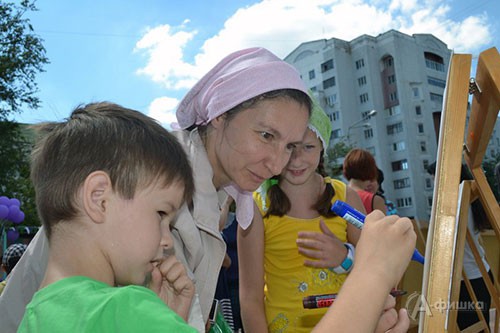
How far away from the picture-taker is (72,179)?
0.96m

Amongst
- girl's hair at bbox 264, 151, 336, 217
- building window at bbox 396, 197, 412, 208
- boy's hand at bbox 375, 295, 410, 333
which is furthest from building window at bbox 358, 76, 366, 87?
boy's hand at bbox 375, 295, 410, 333

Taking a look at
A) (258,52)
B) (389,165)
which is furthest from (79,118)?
(389,165)

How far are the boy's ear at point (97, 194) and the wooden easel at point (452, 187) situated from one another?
0.70m

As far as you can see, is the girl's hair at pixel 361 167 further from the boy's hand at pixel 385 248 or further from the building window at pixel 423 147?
the building window at pixel 423 147

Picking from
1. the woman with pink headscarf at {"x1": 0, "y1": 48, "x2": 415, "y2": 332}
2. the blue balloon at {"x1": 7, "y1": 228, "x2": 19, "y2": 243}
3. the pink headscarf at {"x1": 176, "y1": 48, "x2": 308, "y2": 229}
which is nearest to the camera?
the woman with pink headscarf at {"x1": 0, "y1": 48, "x2": 415, "y2": 332}

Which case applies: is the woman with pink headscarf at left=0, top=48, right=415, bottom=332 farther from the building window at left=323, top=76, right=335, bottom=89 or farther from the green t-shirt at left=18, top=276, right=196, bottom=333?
the building window at left=323, top=76, right=335, bottom=89

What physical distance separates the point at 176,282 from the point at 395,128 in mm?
46788

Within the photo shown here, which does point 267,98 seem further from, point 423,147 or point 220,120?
point 423,147

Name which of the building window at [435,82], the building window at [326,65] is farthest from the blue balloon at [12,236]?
the building window at [435,82]

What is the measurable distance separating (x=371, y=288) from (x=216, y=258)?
0.70 meters

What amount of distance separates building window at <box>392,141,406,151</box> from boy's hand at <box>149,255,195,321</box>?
4547 centimetres

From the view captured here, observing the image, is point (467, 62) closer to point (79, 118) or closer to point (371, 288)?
point (371, 288)

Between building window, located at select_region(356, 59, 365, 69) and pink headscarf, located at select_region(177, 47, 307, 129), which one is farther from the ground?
building window, located at select_region(356, 59, 365, 69)

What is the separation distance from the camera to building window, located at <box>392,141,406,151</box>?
44.1m
